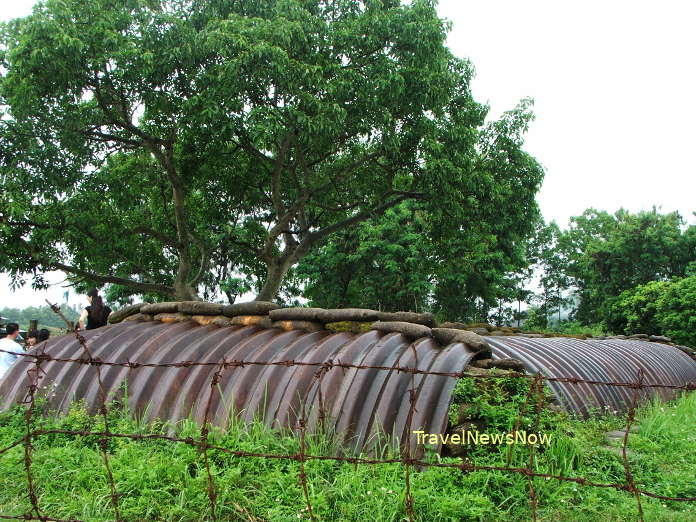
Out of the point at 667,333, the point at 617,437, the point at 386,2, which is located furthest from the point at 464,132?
the point at 667,333

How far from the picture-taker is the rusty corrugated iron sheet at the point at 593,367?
19.5 feet

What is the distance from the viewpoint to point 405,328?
5027 millimetres

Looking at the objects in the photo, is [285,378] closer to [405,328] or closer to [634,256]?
[405,328]

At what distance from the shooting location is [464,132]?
41.6 feet

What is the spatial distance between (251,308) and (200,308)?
79 centimetres

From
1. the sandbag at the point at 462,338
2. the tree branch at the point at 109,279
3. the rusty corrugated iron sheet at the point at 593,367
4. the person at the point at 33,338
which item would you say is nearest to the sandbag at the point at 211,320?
the sandbag at the point at 462,338

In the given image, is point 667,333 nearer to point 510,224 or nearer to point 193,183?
point 510,224

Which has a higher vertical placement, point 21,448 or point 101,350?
point 101,350

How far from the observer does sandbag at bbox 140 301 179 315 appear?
6971 millimetres

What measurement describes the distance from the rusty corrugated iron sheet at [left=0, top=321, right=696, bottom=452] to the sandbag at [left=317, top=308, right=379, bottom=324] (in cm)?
Result: 15

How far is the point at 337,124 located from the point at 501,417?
25.9 feet

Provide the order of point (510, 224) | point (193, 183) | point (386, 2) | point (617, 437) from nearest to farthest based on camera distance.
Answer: point (617, 437)
point (386, 2)
point (193, 183)
point (510, 224)

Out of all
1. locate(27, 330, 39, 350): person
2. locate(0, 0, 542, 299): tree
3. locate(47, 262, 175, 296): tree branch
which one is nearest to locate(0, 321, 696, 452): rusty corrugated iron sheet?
locate(27, 330, 39, 350): person

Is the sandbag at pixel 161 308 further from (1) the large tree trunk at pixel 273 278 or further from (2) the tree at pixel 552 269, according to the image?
(2) the tree at pixel 552 269
